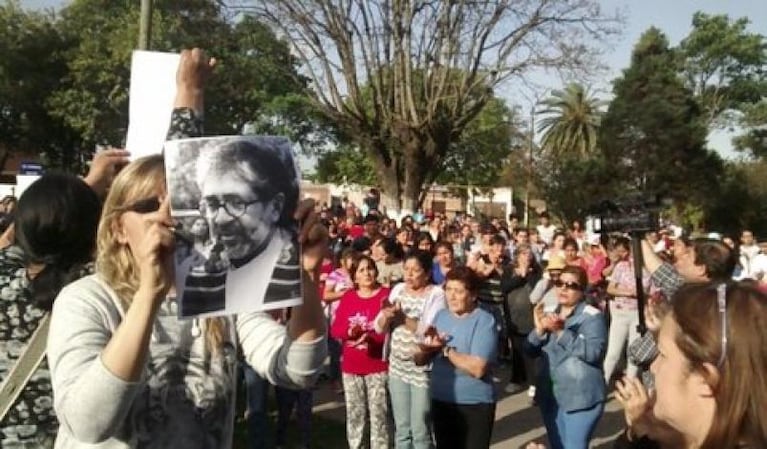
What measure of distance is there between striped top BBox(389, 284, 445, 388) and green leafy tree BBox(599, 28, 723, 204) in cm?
4054

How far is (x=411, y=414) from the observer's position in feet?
20.8

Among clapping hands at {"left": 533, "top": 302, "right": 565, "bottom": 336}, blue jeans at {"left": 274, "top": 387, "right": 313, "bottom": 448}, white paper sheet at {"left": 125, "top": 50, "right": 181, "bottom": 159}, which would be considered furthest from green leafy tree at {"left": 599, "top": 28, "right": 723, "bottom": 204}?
white paper sheet at {"left": 125, "top": 50, "right": 181, "bottom": 159}

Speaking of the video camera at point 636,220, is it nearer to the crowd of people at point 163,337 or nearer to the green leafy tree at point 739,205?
the crowd of people at point 163,337

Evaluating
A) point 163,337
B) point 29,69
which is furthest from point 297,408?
point 29,69

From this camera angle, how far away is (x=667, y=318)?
2049 millimetres

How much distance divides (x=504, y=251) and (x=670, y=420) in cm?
872

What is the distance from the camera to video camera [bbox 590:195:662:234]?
18.2 ft

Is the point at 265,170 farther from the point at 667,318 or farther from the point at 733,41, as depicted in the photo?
the point at 733,41

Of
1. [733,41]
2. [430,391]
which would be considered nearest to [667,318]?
[430,391]

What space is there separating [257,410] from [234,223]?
16.9 feet

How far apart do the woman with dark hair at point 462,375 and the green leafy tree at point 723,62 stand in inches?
2264

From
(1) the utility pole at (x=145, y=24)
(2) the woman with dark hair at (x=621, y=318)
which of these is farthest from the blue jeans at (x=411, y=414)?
(1) the utility pole at (x=145, y=24)

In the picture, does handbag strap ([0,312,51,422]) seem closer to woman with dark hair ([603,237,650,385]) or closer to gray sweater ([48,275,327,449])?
gray sweater ([48,275,327,449])

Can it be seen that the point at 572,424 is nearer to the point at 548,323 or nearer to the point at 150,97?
→ the point at 548,323
